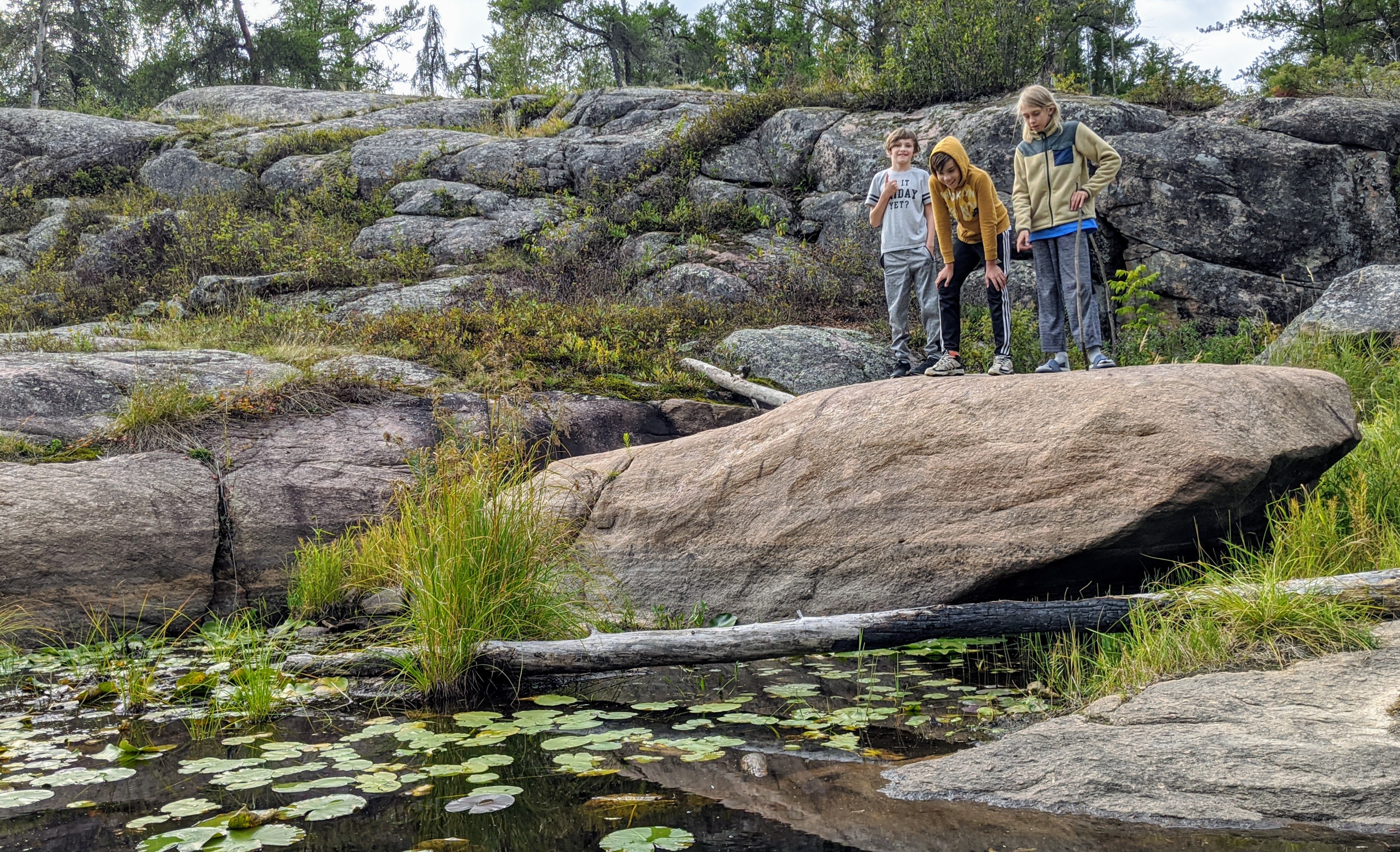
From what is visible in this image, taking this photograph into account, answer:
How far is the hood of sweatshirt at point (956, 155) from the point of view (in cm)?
653

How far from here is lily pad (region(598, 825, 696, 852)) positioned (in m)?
2.24

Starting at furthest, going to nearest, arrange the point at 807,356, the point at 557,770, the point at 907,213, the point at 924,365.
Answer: the point at 807,356 < the point at 924,365 < the point at 907,213 < the point at 557,770

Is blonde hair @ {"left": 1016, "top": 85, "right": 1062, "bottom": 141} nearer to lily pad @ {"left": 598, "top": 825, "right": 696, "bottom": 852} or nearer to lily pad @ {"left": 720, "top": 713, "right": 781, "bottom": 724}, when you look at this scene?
lily pad @ {"left": 720, "top": 713, "right": 781, "bottom": 724}

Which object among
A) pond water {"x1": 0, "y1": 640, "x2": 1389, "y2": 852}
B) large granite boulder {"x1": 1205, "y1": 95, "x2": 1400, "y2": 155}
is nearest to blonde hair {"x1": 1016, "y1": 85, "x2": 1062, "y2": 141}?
A: pond water {"x1": 0, "y1": 640, "x2": 1389, "y2": 852}

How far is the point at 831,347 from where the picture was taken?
32.1 ft

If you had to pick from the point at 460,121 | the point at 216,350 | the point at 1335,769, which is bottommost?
the point at 1335,769

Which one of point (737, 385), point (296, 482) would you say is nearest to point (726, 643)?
point (296, 482)

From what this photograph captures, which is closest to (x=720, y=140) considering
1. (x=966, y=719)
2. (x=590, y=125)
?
(x=590, y=125)

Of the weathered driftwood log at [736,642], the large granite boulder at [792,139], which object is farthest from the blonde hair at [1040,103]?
the large granite boulder at [792,139]

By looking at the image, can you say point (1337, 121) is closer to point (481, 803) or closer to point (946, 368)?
point (946, 368)

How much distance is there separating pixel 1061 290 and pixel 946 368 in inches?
39.4

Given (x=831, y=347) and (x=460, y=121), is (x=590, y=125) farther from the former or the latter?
(x=831, y=347)

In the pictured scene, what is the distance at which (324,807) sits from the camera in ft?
8.21

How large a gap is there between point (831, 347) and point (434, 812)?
786 cm
